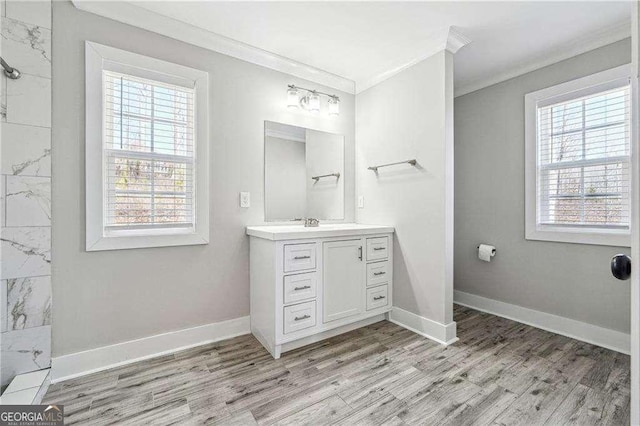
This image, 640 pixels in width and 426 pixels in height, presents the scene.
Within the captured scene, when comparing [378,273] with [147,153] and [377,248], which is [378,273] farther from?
[147,153]

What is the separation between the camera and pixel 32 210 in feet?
5.71

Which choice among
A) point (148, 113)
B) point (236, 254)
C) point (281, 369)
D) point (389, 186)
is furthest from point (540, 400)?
point (148, 113)

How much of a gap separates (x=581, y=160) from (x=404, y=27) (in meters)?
1.86

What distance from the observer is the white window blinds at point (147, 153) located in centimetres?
202

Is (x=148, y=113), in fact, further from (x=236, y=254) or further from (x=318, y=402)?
(x=318, y=402)

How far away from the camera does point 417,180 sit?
261 cm

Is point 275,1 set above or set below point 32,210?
above

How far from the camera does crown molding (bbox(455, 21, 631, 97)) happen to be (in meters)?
2.23

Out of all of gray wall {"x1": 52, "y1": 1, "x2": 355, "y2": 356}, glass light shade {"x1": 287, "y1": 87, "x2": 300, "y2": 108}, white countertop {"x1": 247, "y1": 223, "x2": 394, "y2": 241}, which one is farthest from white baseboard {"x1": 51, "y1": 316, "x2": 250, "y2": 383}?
glass light shade {"x1": 287, "y1": 87, "x2": 300, "y2": 108}

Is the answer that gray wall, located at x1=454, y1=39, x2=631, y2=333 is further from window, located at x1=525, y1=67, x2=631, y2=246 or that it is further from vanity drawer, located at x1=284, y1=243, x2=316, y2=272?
vanity drawer, located at x1=284, y1=243, x2=316, y2=272

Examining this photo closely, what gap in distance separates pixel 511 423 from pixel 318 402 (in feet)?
3.24

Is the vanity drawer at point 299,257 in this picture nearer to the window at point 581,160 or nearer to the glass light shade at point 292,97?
the glass light shade at point 292,97

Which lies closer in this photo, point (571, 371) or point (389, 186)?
point (571, 371)

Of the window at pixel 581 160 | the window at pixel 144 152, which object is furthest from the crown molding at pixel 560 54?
the window at pixel 144 152
